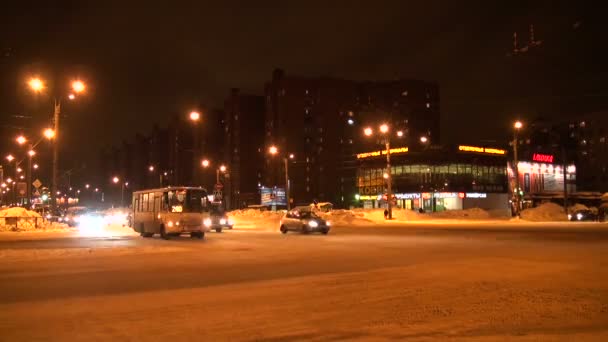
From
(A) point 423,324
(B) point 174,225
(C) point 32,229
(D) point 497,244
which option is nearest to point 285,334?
(A) point 423,324

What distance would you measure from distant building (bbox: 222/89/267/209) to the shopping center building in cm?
5510

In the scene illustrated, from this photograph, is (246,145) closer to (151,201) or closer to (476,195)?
(476,195)

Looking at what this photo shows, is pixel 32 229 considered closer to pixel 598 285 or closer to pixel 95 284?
pixel 95 284

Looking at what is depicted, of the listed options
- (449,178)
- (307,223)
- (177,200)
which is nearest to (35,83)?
(177,200)

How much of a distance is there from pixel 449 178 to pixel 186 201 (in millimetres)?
70913

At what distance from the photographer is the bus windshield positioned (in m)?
31.2

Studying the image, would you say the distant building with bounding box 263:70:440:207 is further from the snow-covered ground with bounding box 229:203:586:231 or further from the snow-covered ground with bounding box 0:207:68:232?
the snow-covered ground with bounding box 0:207:68:232

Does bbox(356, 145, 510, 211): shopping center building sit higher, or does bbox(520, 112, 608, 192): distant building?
bbox(520, 112, 608, 192): distant building

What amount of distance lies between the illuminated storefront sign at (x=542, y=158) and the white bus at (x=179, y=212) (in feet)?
270

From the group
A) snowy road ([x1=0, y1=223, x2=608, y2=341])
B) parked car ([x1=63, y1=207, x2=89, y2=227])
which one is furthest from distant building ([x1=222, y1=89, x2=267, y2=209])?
snowy road ([x1=0, y1=223, x2=608, y2=341])

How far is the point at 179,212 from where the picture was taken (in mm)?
30969

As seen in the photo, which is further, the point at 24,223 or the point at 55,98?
the point at 24,223

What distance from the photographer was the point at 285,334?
27.2 feet

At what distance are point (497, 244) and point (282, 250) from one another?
9176mm
